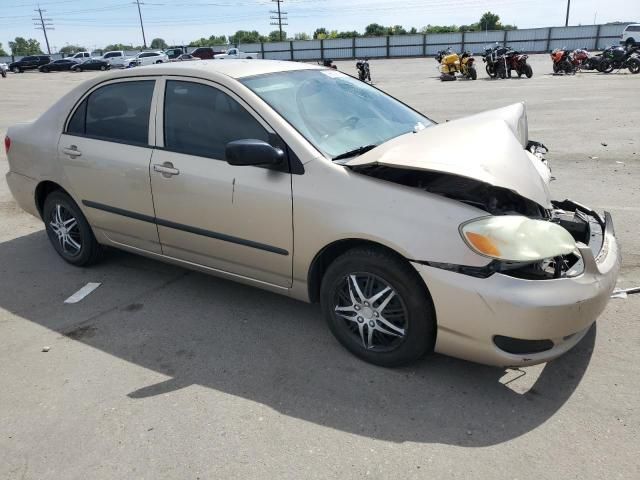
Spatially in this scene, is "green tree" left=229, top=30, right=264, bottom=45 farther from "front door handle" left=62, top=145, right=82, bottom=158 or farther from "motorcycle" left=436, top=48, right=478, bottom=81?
"front door handle" left=62, top=145, right=82, bottom=158

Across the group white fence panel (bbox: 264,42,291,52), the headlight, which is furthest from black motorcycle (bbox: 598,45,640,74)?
white fence panel (bbox: 264,42,291,52)

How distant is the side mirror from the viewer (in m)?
3.05

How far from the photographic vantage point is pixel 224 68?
12.2ft

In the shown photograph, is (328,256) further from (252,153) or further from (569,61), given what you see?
(569,61)

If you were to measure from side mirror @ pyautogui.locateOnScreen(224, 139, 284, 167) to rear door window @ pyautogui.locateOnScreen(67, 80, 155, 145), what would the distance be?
3.58 ft

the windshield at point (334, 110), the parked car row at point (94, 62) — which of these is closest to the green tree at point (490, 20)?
the parked car row at point (94, 62)

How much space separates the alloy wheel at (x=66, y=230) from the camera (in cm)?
470

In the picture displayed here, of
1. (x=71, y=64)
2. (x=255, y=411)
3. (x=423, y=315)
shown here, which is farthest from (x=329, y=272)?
(x=71, y=64)

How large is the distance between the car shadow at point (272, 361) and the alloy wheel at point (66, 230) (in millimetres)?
251

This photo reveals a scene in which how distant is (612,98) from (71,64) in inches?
1932

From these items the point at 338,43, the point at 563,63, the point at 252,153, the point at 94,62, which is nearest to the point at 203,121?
the point at 252,153

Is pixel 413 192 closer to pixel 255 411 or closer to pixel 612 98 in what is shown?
pixel 255 411

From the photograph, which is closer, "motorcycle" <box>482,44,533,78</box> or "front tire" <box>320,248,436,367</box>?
"front tire" <box>320,248,436,367</box>

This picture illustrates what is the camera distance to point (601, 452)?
2.43m
